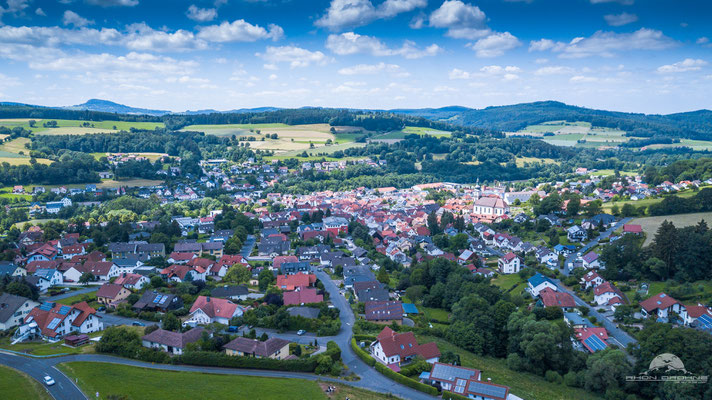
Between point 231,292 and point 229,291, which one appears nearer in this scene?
point 231,292

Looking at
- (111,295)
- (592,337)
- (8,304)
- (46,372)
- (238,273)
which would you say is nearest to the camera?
(46,372)

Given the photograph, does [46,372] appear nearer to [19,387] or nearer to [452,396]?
[19,387]

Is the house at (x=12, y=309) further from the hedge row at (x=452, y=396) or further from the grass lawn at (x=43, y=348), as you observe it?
the hedge row at (x=452, y=396)

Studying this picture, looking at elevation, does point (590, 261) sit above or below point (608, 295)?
above

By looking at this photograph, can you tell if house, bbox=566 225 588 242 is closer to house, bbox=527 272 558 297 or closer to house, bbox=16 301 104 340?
house, bbox=527 272 558 297

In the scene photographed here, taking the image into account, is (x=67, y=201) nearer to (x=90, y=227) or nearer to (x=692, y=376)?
(x=90, y=227)

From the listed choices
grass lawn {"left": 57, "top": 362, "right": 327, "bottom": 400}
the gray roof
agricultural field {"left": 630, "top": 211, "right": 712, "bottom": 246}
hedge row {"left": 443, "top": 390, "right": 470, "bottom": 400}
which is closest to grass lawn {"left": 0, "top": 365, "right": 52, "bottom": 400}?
grass lawn {"left": 57, "top": 362, "right": 327, "bottom": 400}

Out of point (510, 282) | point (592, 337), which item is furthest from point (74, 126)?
point (592, 337)
